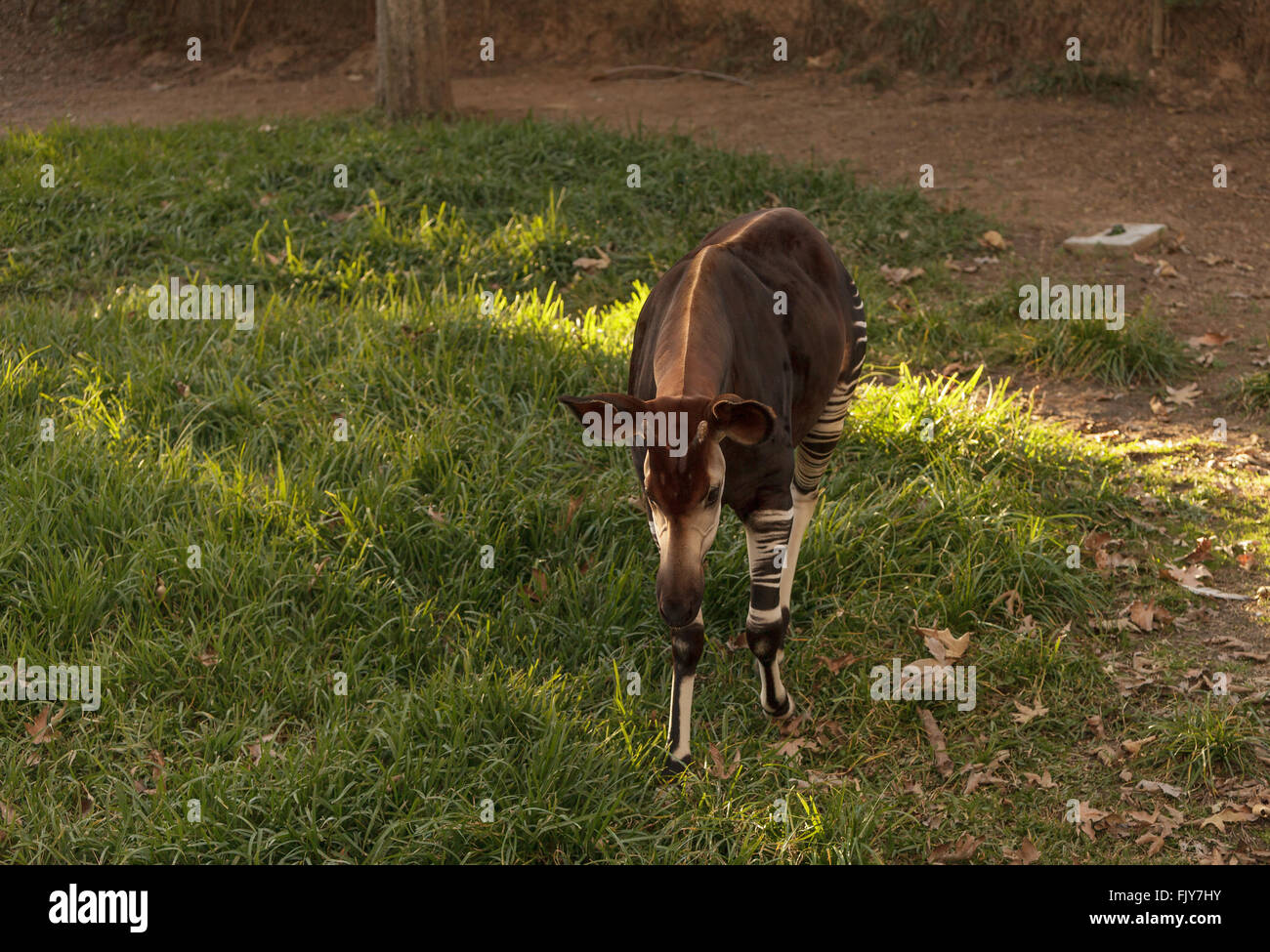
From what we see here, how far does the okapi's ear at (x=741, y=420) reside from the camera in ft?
10.9

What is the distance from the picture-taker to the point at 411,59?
1041cm

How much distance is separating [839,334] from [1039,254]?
5.04m

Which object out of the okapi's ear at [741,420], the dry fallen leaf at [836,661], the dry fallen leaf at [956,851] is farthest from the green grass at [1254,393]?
the okapi's ear at [741,420]

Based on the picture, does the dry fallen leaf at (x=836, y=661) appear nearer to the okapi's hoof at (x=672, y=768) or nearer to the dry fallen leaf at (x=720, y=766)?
the dry fallen leaf at (x=720, y=766)

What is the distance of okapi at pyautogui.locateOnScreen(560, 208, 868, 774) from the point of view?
3.41 m

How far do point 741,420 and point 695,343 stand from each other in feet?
1.33

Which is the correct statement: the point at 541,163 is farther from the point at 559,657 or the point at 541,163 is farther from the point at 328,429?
the point at 559,657

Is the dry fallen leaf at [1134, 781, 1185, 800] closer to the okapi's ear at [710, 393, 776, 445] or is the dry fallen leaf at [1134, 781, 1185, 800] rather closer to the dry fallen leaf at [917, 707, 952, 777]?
the dry fallen leaf at [917, 707, 952, 777]

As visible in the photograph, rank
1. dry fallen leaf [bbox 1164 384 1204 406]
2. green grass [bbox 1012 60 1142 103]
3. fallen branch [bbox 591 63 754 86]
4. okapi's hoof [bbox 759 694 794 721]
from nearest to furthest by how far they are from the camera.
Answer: okapi's hoof [bbox 759 694 794 721] → dry fallen leaf [bbox 1164 384 1204 406] → green grass [bbox 1012 60 1142 103] → fallen branch [bbox 591 63 754 86]

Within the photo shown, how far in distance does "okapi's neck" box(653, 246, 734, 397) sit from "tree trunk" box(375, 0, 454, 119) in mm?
7276

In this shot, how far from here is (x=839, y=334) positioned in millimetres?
4566

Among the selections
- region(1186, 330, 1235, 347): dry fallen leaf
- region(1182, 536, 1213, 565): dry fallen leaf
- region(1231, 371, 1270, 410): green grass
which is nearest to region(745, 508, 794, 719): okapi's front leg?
region(1182, 536, 1213, 565): dry fallen leaf

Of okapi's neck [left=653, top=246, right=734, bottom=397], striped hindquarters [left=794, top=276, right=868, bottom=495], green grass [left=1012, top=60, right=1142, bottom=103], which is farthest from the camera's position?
green grass [left=1012, top=60, right=1142, bottom=103]
